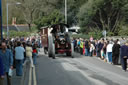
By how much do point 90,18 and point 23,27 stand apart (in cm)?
4387

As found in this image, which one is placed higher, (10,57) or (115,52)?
(10,57)

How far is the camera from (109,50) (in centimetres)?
2170

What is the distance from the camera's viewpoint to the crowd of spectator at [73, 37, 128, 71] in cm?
1733

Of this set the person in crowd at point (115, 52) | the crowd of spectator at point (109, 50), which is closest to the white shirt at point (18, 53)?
the crowd of spectator at point (109, 50)

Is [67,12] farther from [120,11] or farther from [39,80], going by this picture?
[39,80]

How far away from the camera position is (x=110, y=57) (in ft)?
71.9

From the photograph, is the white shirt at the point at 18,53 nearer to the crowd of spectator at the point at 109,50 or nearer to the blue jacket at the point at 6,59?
the blue jacket at the point at 6,59

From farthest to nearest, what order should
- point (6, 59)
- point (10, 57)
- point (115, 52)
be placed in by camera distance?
point (115, 52) < point (10, 57) < point (6, 59)

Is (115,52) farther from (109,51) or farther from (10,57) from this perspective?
(10,57)

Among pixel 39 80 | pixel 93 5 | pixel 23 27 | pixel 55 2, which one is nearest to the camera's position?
pixel 39 80

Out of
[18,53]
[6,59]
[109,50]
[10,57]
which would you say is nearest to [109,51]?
[109,50]

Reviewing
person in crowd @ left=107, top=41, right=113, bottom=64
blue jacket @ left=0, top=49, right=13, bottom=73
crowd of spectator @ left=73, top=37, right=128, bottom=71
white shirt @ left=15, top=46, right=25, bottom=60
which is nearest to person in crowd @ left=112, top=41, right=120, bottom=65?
crowd of spectator @ left=73, top=37, right=128, bottom=71

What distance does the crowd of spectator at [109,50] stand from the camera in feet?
56.9

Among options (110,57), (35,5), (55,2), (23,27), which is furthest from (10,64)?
(23,27)
